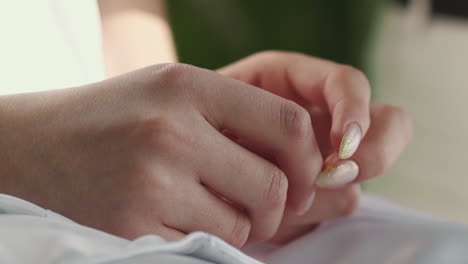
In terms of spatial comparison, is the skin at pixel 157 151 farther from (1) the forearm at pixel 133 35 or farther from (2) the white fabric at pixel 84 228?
(1) the forearm at pixel 133 35

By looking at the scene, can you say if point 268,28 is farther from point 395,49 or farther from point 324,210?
point 324,210

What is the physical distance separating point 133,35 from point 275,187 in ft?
1.42

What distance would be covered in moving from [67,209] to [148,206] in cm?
7

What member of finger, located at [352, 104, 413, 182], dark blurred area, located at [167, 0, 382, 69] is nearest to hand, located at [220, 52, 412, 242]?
finger, located at [352, 104, 413, 182]

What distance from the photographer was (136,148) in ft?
1.56

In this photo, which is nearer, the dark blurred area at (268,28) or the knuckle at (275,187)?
the knuckle at (275,187)

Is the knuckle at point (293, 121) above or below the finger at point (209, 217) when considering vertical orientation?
above

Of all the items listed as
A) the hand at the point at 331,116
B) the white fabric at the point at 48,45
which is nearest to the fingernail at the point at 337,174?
the hand at the point at 331,116

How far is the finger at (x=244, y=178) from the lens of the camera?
1.60 feet

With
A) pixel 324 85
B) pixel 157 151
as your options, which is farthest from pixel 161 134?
pixel 324 85

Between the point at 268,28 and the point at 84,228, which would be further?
the point at 268,28

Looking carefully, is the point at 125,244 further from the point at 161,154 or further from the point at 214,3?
the point at 214,3

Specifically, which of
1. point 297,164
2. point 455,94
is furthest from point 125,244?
point 455,94

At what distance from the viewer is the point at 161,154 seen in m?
0.48
